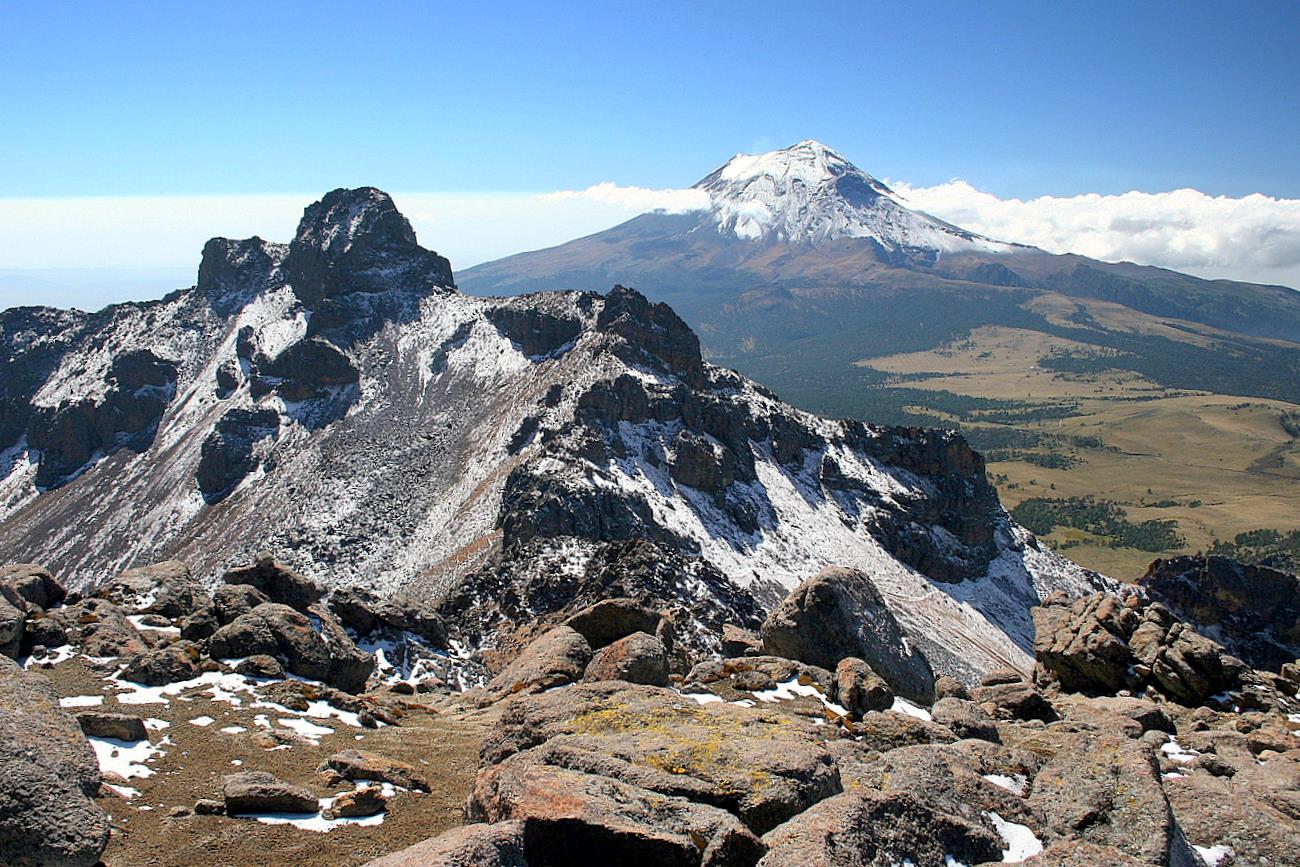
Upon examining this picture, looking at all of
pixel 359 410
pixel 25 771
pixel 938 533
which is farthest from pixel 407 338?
pixel 25 771

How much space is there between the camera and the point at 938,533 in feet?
353

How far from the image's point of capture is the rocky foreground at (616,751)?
1140 cm

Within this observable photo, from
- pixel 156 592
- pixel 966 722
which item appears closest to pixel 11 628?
pixel 156 592

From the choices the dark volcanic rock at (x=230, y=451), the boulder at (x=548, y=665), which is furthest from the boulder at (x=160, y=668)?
the dark volcanic rock at (x=230, y=451)

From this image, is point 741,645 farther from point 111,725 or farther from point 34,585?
point 34,585

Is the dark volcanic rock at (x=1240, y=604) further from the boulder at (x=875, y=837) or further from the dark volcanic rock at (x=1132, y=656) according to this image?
the boulder at (x=875, y=837)

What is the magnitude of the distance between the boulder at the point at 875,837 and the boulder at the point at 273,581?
32.3m

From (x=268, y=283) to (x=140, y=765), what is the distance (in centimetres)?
15743

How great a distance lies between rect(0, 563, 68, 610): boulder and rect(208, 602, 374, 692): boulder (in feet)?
27.9

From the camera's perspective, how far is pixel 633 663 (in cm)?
2186

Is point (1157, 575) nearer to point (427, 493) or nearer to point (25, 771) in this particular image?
point (427, 493)

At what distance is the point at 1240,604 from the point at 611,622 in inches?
3369

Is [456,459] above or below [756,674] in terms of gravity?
below

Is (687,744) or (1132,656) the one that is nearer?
(687,744)
